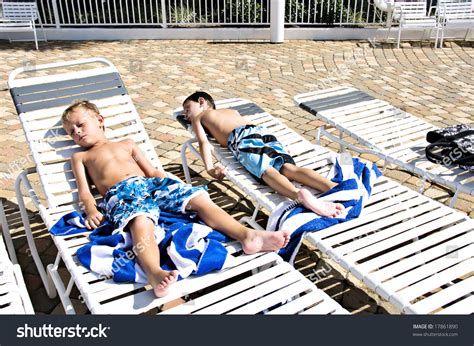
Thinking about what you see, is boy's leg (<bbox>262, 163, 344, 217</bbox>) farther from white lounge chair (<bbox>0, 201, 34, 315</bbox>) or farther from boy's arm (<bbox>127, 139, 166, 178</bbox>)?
white lounge chair (<bbox>0, 201, 34, 315</bbox>)

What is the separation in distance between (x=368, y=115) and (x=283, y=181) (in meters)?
1.75

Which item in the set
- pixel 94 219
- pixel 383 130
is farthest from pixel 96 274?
pixel 383 130

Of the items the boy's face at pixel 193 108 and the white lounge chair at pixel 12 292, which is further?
the boy's face at pixel 193 108

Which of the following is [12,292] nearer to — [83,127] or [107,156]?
[107,156]

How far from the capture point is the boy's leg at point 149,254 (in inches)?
90.0

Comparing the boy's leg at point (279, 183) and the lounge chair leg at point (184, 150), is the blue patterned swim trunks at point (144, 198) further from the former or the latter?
the lounge chair leg at point (184, 150)

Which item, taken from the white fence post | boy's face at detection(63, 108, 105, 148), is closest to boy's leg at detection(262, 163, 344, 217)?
boy's face at detection(63, 108, 105, 148)

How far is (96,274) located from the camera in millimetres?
2451

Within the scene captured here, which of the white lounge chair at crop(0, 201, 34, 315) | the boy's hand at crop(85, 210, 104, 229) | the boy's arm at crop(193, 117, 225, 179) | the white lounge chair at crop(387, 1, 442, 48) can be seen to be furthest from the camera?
the white lounge chair at crop(387, 1, 442, 48)

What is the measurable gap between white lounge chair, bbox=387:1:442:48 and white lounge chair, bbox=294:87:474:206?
5.76 meters

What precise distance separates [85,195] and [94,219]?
0.27 metres

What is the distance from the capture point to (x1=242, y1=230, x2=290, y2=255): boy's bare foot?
2.61m

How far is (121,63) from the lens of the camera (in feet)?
28.4

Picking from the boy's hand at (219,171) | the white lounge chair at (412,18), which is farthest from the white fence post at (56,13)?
the boy's hand at (219,171)
